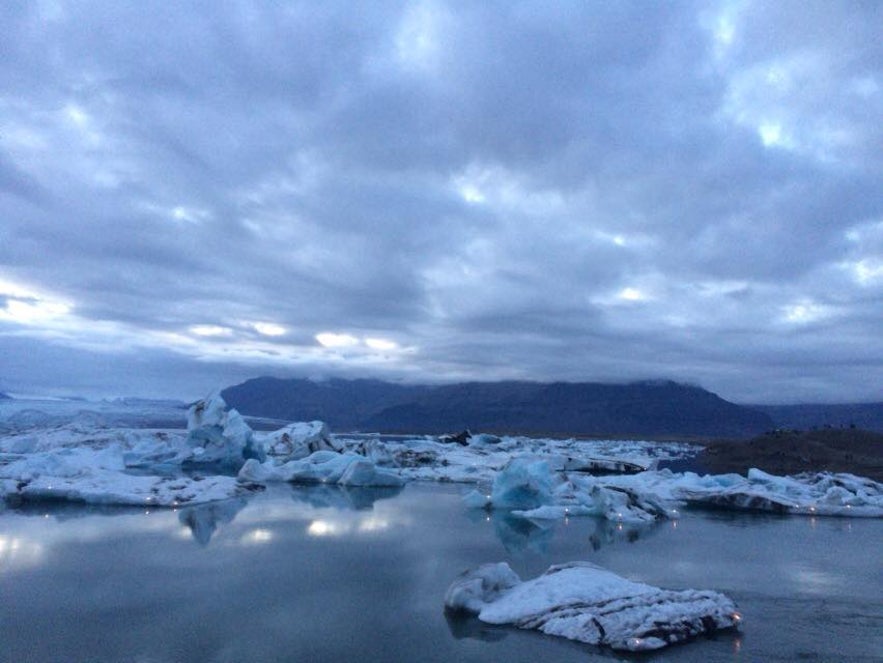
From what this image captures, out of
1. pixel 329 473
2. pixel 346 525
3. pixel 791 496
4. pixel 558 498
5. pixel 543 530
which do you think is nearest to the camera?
pixel 346 525

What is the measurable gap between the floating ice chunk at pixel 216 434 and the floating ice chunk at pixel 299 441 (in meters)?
→ 3.29

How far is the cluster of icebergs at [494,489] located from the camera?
31.1 ft

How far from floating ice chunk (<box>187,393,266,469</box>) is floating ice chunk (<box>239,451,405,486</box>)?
139 inches

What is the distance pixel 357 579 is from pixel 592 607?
5.03 meters

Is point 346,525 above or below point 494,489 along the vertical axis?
below

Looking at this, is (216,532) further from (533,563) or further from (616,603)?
(616,603)

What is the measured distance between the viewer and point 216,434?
36.6 meters

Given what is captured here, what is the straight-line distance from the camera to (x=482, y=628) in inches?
372

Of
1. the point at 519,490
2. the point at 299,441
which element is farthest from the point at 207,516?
the point at 299,441

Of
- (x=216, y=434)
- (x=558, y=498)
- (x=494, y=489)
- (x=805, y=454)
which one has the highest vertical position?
(x=805, y=454)

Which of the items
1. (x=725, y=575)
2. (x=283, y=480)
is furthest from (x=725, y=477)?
(x=283, y=480)

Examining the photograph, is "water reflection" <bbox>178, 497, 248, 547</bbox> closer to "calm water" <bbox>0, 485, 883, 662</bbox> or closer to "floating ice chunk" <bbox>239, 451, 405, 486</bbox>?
"calm water" <bbox>0, 485, 883, 662</bbox>

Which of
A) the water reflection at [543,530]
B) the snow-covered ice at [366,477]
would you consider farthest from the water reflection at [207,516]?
the water reflection at [543,530]

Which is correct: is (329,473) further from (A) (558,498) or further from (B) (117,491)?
(A) (558,498)
